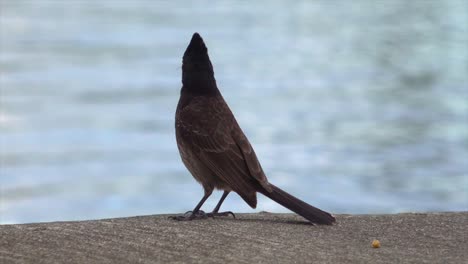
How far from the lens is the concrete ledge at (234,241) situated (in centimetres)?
483

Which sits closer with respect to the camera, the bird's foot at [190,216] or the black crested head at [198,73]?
the bird's foot at [190,216]

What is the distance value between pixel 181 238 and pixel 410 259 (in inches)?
46.0

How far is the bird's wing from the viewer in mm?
6297

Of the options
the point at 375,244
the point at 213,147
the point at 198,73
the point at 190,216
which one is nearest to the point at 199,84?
the point at 198,73

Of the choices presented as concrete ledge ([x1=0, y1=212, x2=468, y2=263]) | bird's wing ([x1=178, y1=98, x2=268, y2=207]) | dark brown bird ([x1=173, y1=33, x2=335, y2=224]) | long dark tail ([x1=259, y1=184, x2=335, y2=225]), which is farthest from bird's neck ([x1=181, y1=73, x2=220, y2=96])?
concrete ledge ([x1=0, y1=212, x2=468, y2=263])

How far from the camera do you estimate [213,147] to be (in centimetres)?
646

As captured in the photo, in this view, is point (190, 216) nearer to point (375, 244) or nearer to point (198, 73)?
point (198, 73)

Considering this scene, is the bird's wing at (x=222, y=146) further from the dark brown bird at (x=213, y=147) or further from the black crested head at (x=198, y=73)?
the black crested head at (x=198, y=73)

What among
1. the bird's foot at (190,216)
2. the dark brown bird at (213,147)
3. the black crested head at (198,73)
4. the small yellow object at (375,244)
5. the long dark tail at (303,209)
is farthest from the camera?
the black crested head at (198,73)

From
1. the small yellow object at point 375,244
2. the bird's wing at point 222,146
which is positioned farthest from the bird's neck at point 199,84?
the small yellow object at point 375,244

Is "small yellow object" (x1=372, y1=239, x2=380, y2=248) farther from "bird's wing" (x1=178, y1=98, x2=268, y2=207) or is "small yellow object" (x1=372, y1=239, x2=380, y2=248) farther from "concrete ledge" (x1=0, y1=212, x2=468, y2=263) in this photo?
"bird's wing" (x1=178, y1=98, x2=268, y2=207)

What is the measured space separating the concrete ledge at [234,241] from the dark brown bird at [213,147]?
24 cm

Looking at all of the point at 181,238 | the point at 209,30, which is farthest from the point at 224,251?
the point at 209,30

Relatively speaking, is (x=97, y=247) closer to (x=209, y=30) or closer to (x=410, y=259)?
(x=410, y=259)
